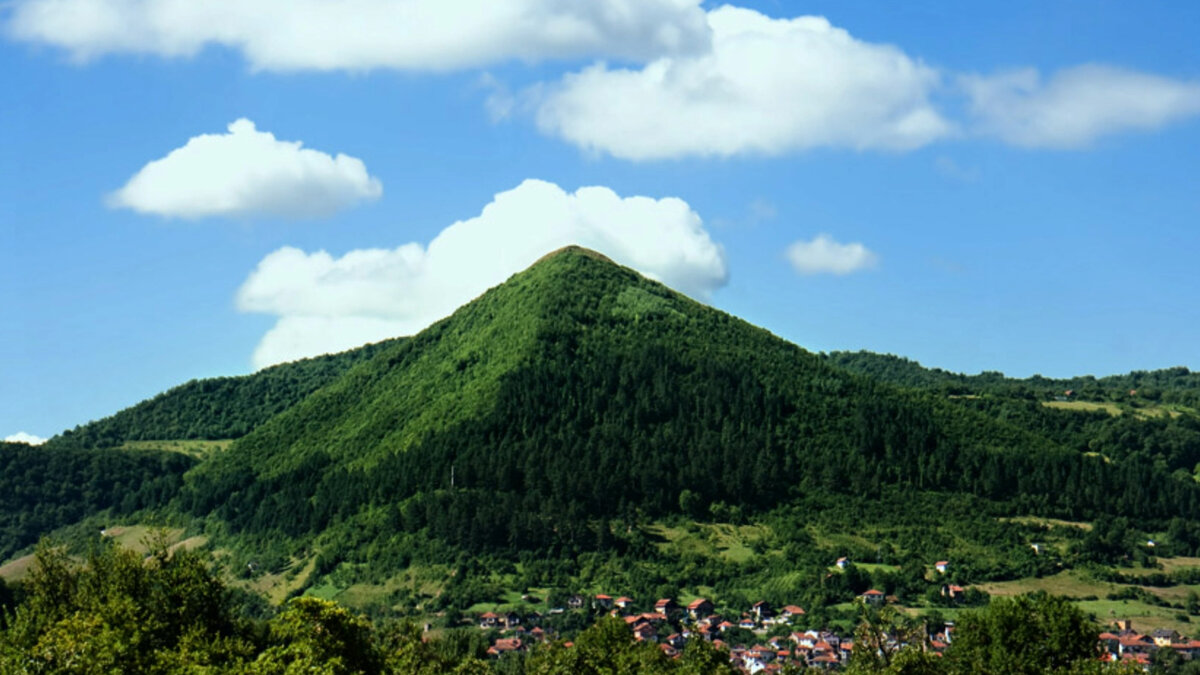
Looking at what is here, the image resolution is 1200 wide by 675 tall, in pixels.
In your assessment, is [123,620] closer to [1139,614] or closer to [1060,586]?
[1139,614]

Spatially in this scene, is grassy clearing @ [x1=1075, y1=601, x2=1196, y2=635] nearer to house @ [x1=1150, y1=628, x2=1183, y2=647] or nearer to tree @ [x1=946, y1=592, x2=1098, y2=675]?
house @ [x1=1150, y1=628, x2=1183, y2=647]

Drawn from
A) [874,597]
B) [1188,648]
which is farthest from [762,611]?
[1188,648]

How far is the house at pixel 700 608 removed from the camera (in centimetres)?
15888

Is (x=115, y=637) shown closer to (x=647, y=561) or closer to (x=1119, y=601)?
(x=647, y=561)

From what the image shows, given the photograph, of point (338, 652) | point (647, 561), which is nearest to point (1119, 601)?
point (647, 561)

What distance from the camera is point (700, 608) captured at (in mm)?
160000

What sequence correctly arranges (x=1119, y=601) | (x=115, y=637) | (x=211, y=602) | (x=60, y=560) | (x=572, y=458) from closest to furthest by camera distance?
(x=115, y=637), (x=211, y=602), (x=60, y=560), (x=1119, y=601), (x=572, y=458)

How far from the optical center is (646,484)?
192125mm

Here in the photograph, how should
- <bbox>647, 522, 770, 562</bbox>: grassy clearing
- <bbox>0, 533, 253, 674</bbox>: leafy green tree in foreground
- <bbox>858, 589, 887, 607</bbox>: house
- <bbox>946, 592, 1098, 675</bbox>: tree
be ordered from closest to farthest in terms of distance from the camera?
<bbox>0, 533, 253, 674</bbox>: leafy green tree in foreground
<bbox>946, 592, 1098, 675</bbox>: tree
<bbox>858, 589, 887, 607</bbox>: house
<bbox>647, 522, 770, 562</bbox>: grassy clearing

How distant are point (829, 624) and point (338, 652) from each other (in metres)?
97.4

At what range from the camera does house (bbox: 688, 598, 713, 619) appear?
159m

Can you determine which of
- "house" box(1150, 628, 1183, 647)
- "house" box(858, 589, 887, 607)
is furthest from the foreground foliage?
"house" box(1150, 628, 1183, 647)

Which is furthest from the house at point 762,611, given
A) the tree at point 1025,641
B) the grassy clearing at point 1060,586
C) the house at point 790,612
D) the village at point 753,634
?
the tree at point 1025,641

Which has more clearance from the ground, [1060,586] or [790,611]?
[1060,586]
